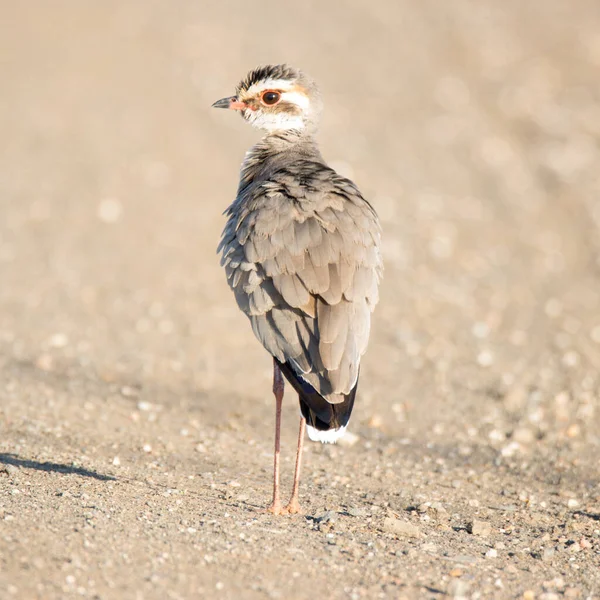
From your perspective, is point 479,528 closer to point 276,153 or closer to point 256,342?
point 276,153

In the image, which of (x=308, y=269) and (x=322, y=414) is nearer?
(x=322, y=414)

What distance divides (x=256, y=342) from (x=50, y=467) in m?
4.53

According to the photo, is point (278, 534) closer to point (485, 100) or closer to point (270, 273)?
point (270, 273)

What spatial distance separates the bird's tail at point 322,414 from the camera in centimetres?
593

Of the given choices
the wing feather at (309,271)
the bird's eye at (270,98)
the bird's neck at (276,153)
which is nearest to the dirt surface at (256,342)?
the wing feather at (309,271)

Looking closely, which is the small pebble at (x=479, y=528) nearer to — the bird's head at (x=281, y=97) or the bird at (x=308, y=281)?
the bird at (x=308, y=281)

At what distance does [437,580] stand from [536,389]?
213 inches

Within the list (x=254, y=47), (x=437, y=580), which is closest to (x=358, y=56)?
(x=254, y=47)

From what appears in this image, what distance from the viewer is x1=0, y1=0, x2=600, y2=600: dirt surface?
560cm

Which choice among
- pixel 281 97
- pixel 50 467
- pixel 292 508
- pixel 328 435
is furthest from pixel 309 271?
pixel 50 467

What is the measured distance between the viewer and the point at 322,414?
5.94m

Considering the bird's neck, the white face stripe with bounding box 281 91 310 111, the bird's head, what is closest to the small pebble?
the bird's neck

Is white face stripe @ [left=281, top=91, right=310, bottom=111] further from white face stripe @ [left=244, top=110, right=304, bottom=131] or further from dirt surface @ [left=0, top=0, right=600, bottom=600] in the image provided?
dirt surface @ [left=0, top=0, right=600, bottom=600]

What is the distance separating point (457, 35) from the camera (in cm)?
2520
